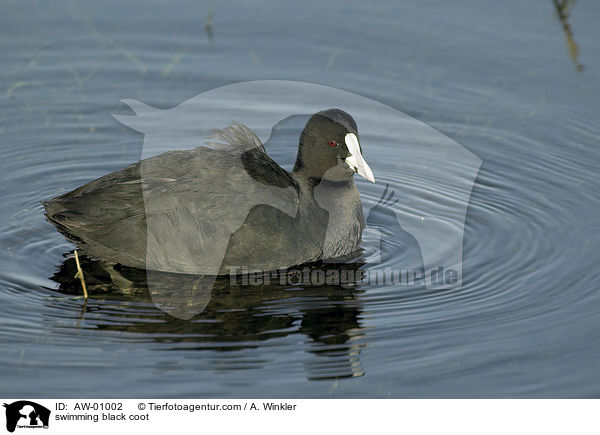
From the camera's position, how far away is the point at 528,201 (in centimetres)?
715

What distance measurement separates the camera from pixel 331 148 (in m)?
6.37

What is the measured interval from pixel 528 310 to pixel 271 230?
1676mm

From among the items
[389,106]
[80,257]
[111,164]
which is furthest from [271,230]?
[389,106]

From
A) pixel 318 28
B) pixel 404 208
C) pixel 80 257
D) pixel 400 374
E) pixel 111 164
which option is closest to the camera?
pixel 400 374

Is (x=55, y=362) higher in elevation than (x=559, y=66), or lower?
lower

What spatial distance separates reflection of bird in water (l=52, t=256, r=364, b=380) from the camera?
5371mm

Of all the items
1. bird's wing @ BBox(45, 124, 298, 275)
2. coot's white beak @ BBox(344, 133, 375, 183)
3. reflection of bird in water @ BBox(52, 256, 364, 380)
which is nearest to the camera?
reflection of bird in water @ BBox(52, 256, 364, 380)

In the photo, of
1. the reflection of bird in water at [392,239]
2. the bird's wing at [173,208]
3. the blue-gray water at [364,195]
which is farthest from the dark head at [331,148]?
the blue-gray water at [364,195]

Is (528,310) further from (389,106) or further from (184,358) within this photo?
(389,106)

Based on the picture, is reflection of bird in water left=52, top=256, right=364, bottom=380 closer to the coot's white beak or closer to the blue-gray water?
the blue-gray water

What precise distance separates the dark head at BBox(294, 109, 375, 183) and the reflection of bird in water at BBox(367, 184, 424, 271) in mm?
555
